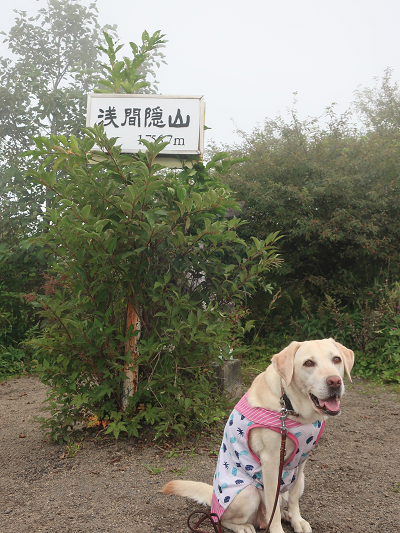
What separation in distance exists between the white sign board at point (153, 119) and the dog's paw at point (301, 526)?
2927 mm

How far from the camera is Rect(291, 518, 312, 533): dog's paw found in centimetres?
234

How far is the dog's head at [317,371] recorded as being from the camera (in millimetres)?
1967

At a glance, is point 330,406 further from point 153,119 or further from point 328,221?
point 328,221

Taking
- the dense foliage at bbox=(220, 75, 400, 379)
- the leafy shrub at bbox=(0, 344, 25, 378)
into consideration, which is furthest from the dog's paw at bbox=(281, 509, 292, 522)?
the leafy shrub at bbox=(0, 344, 25, 378)

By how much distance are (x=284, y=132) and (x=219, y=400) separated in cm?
738

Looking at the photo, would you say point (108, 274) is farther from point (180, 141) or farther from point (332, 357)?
point (332, 357)

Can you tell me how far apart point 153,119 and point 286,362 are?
2660mm

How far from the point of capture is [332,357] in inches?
82.0

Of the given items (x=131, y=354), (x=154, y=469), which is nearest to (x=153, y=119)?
(x=131, y=354)

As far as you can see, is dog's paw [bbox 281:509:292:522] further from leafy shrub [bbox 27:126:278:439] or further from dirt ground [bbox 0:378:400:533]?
leafy shrub [bbox 27:126:278:439]

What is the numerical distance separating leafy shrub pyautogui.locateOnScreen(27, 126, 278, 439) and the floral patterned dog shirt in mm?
1012

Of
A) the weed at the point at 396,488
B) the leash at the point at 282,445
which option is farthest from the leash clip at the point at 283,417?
the weed at the point at 396,488

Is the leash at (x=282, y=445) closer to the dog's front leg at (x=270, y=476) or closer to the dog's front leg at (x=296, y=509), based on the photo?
the dog's front leg at (x=270, y=476)

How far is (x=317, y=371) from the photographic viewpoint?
2014 millimetres
